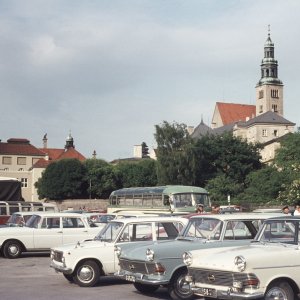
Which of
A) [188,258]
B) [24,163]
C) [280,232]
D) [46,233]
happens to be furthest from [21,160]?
[280,232]

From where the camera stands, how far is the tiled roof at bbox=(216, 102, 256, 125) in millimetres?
173363

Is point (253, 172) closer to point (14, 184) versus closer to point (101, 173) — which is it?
point (101, 173)

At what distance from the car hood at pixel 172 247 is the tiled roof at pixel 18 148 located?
414 ft

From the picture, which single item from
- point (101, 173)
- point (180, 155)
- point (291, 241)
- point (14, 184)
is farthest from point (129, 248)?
point (101, 173)

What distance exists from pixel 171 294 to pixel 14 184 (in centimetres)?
2429

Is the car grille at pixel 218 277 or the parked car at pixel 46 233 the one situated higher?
the parked car at pixel 46 233

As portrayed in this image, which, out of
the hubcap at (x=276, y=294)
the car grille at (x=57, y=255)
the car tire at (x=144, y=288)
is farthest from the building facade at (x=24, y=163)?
the hubcap at (x=276, y=294)

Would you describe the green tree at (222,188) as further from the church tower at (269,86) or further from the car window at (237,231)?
the church tower at (269,86)

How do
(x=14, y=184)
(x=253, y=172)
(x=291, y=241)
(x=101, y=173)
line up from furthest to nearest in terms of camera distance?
(x=101, y=173) → (x=253, y=172) → (x=14, y=184) → (x=291, y=241)

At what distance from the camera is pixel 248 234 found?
14.5 meters

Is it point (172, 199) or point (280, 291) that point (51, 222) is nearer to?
point (280, 291)

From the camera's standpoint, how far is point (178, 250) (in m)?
13.7

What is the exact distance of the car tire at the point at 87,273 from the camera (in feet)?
51.9

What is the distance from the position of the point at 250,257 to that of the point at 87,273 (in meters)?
5.93
